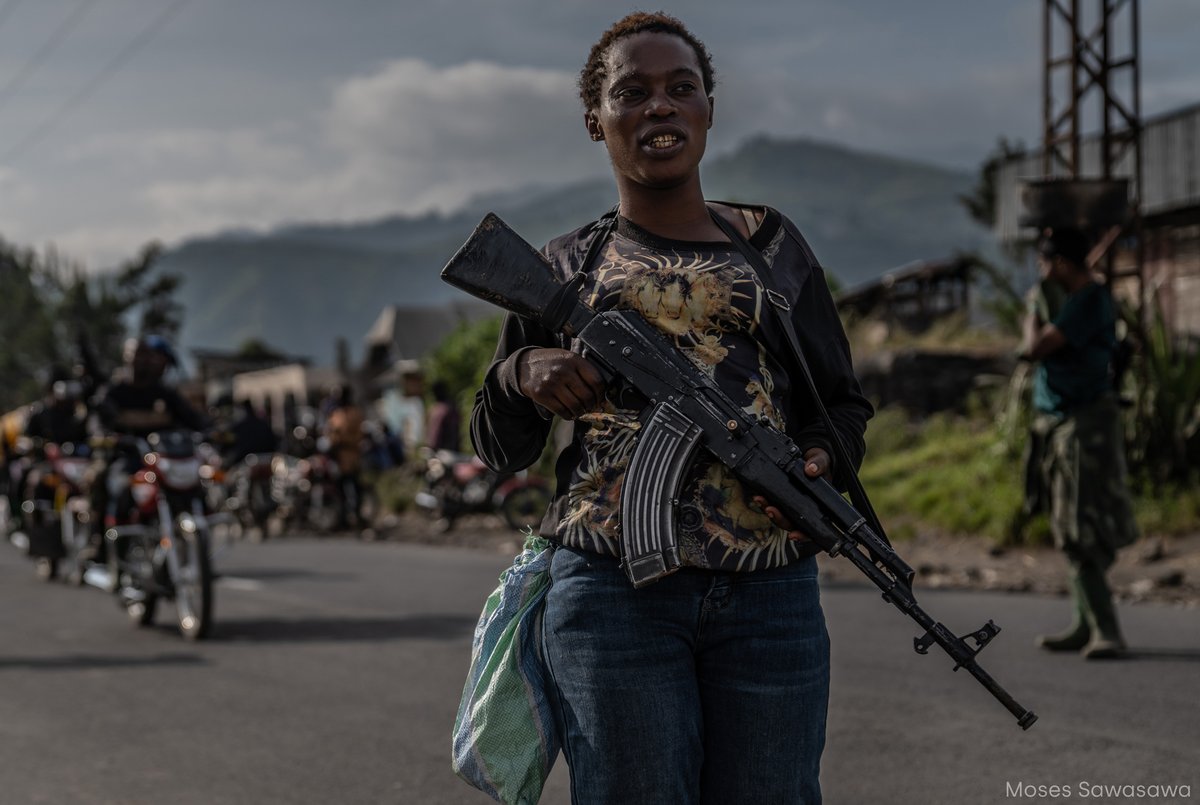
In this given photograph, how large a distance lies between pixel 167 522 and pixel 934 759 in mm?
5505

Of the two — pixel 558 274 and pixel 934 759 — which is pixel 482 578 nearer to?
pixel 934 759

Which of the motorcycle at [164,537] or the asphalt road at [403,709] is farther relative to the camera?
the motorcycle at [164,537]

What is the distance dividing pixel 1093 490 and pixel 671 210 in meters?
4.55

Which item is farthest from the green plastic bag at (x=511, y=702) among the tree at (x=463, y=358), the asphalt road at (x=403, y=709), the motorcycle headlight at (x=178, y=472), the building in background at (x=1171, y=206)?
the tree at (x=463, y=358)

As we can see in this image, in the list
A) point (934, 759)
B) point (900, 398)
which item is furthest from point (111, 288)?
point (934, 759)

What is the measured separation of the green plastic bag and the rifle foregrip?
300 mm

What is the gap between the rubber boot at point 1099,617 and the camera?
259 inches

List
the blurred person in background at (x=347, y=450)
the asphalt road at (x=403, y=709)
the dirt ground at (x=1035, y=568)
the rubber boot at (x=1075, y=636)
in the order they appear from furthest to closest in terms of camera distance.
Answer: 1. the blurred person in background at (x=347, y=450)
2. the dirt ground at (x=1035, y=568)
3. the rubber boot at (x=1075, y=636)
4. the asphalt road at (x=403, y=709)

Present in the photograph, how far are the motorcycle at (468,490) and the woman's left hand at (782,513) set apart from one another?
13.3 m

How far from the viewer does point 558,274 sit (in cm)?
266

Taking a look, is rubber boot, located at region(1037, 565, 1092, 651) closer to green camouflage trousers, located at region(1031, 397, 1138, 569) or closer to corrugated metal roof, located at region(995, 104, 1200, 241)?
green camouflage trousers, located at region(1031, 397, 1138, 569)

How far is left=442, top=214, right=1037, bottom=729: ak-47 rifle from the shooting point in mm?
2434

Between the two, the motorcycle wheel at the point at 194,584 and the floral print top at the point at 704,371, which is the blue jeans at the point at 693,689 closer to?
the floral print top at the point at 704,371

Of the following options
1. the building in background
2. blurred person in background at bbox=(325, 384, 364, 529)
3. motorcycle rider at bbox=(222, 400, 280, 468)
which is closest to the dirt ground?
blurred person in background at bbox=(325, 384, 364, 529)
